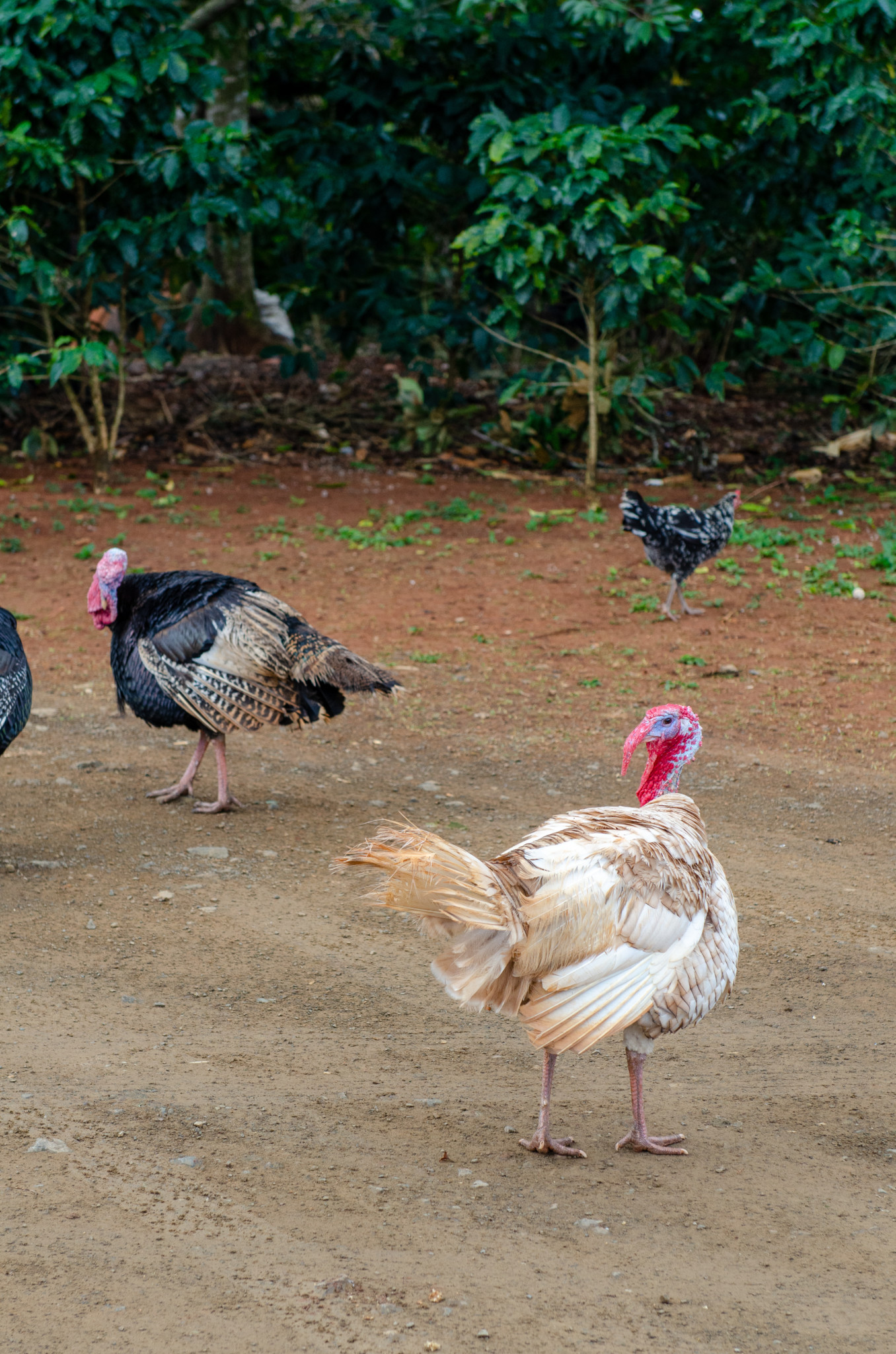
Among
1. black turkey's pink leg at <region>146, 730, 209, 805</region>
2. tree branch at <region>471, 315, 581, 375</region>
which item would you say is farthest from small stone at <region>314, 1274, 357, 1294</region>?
tree branch at <region>471, 315, 581, 375</region>

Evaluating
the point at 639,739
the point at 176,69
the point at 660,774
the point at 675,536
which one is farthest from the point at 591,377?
the point at 639,739

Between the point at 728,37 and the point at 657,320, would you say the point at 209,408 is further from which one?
the point at 728,37

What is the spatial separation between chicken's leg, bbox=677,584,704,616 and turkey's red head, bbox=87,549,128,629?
4.46 m

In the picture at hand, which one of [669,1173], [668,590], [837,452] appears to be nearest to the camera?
[669,1173]

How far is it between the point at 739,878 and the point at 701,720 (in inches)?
85.0

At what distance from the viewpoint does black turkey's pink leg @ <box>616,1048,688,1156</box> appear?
12.1ft

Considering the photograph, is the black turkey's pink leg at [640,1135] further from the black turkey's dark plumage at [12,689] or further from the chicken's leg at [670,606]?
the chicken's leg at [670,606]

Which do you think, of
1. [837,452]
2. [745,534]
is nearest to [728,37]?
[837,452]

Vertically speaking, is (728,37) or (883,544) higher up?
(728,37)

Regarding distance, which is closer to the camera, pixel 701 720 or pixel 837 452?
pixel 701 720

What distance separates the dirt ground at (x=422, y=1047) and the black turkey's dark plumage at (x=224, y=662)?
510 millimetres

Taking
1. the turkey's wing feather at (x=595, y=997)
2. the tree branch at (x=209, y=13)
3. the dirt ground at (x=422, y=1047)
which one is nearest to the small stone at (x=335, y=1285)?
the dirt ground at (x=422, y=1047)

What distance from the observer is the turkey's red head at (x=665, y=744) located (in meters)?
4.12

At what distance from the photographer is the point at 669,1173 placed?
361 centimetres
